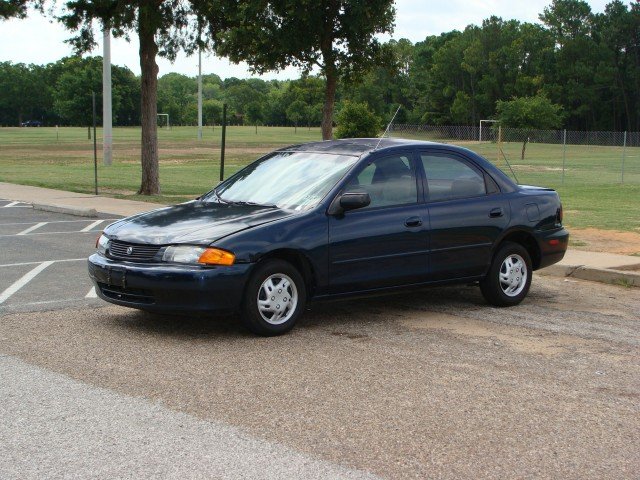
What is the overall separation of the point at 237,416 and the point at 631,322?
4.47 m

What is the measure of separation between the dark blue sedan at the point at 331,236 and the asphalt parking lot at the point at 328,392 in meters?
0.35

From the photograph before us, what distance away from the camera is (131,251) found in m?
7.66

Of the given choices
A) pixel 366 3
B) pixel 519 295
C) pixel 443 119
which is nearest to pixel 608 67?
pixel 443 119

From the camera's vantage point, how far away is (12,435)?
5.14 m

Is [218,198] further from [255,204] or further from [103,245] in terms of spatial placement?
[103,245]

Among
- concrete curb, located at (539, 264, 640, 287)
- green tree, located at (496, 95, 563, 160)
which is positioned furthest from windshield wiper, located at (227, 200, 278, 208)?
green tree, located at (496, 95, 563, 160)

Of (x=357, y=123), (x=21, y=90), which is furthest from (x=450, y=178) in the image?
(x=21, y=90)

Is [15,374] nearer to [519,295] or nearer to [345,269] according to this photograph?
[345,269]

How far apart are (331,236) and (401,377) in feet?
5.86

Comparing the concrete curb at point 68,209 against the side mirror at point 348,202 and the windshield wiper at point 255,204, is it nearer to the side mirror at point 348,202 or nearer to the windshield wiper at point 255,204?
the windshield wiper at point 255,204

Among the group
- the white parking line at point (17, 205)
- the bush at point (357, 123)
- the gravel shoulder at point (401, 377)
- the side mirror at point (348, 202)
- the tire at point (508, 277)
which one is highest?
the bush at point (357, 123)

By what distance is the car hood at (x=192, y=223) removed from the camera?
295 inches

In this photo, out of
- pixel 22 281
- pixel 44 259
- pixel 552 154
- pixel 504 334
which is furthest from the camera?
pixel 552 154

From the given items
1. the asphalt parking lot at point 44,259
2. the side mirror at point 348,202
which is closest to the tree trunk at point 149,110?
the asphalt parking lot at point 44,259
